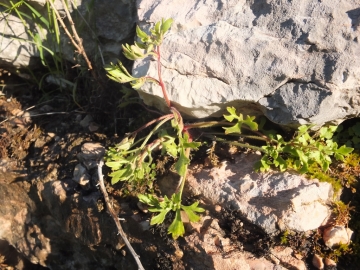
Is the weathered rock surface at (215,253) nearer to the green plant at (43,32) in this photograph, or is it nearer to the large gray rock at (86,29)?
the large gray rock at (86,29)

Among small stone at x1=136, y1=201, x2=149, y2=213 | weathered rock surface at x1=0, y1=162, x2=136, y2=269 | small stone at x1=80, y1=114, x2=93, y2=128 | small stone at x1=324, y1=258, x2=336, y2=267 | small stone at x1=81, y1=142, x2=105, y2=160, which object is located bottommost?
weathered rock surface at x1=0, y1=162, x2=136, y2=269

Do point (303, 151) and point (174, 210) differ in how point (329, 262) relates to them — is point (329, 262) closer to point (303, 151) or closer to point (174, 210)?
point (303, 151)

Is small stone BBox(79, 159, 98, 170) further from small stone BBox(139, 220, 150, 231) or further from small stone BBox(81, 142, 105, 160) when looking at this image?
small stone BBox(139, 220, 150, 231)

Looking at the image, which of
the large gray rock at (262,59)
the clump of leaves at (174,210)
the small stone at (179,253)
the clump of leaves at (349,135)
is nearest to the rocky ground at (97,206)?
the small stone at (179,253)

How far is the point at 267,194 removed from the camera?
2709 mm

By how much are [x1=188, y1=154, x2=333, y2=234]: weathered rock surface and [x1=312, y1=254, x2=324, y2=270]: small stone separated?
0.17 meters

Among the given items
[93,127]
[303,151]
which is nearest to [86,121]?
[93,127]

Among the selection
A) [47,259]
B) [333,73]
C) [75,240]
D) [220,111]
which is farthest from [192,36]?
[47,259]

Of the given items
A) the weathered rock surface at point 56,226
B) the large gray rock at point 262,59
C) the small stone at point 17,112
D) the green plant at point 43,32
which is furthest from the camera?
the small stone at point 17,112

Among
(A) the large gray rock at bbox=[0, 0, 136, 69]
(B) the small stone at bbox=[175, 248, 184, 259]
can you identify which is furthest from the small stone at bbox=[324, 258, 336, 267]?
(A) the large gray rock at bbox=[0, 0, 136, 69]

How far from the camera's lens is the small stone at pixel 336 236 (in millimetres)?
2535

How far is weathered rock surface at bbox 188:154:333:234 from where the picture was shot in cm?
258

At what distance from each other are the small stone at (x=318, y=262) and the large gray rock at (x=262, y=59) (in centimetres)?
82

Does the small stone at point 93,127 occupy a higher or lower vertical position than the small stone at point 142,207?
higher
